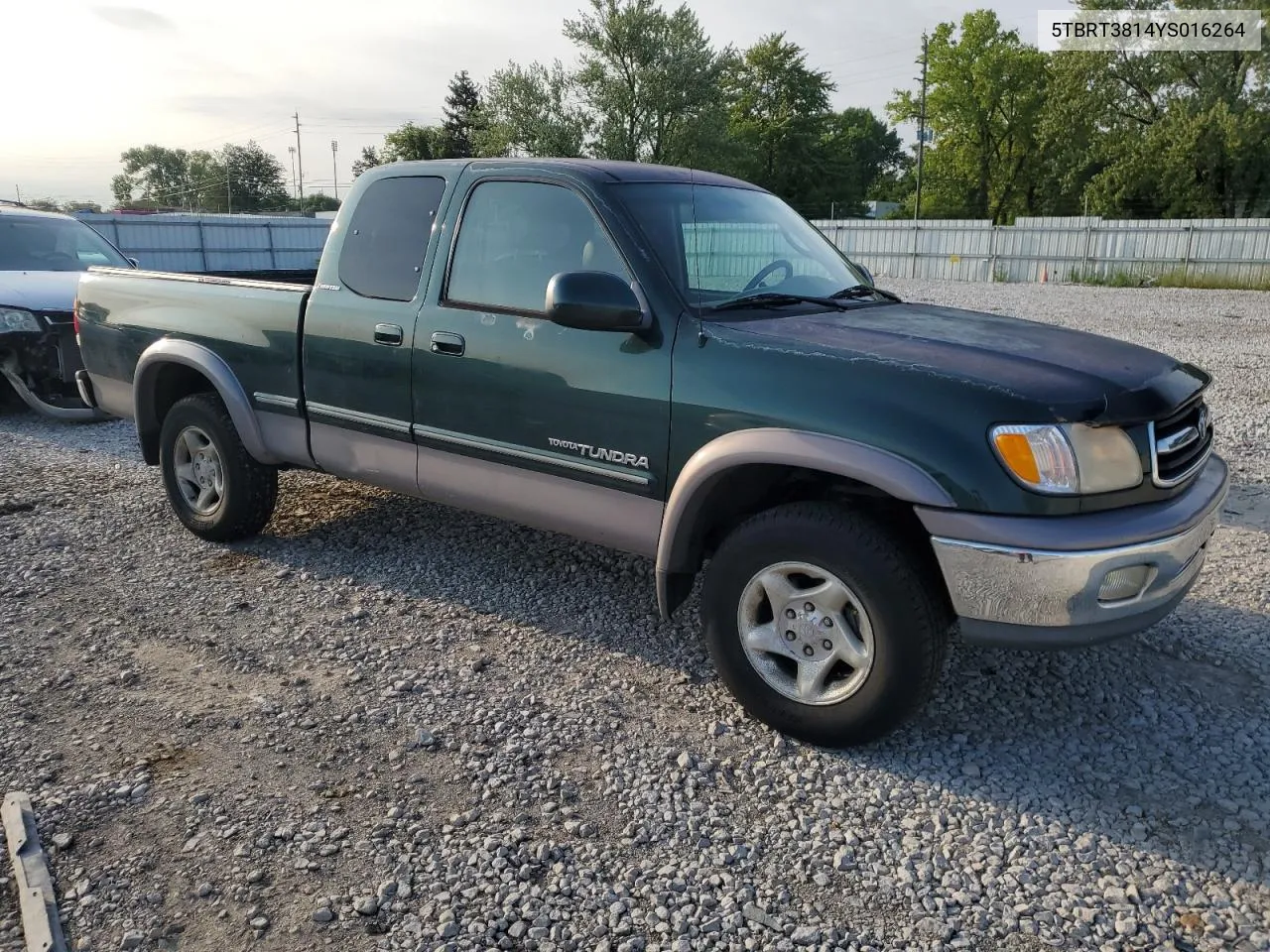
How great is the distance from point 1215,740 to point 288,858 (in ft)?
10.0

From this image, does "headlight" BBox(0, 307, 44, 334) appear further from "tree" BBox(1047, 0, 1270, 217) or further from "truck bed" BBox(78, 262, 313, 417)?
"tree" BBox(1047, 0, 1270, 217)

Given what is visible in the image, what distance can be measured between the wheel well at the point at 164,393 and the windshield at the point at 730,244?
2878 mm

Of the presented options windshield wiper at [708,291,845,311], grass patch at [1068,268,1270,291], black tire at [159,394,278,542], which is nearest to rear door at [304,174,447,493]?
black tire at [159,394,278,542]

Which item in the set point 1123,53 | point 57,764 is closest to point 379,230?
point 57,764

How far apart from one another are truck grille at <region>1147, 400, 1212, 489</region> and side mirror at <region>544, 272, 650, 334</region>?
5.64ft

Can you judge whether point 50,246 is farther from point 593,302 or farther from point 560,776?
point 560,776

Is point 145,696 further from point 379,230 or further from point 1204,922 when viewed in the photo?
point 1204,922

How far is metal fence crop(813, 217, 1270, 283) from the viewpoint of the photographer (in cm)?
2539

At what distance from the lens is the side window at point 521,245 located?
3.75 m

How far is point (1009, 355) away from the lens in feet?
10.4

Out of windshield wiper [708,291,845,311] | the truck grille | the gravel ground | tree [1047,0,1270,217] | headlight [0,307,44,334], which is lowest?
the gravel ground

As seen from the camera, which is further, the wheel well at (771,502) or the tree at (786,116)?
the tree at (786,116)

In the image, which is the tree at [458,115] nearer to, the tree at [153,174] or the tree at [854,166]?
the tree at [854,166]

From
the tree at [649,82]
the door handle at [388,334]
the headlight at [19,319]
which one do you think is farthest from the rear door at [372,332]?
the tree at [649,82]
